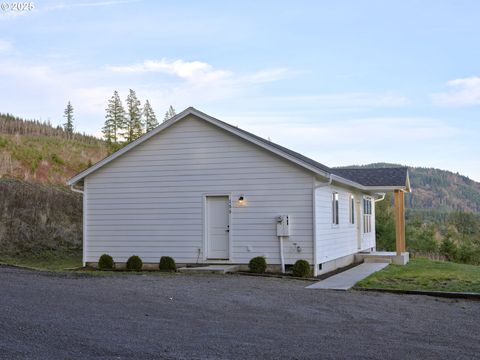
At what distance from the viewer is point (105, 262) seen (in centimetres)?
1702

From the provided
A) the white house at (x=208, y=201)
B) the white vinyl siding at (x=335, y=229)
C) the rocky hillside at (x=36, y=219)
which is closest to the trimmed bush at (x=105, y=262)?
the white house at (x=208, y=201)

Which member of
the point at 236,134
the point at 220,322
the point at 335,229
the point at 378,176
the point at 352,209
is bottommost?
the point at 220,322

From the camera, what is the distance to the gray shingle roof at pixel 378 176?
2156cm

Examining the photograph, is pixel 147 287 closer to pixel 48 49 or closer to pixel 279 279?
pixel 279 279

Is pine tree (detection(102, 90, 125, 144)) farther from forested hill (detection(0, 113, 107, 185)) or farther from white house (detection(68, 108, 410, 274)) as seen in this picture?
white house (detection(68, 108, 410, 274))

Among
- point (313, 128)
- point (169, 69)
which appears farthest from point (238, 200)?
point (313, 128)

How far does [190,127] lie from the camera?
17.0 m

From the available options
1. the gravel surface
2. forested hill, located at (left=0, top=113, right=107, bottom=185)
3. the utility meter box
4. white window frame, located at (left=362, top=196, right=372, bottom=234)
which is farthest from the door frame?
forested hill, located at (left=0, top=113, right=107, bottom=185)

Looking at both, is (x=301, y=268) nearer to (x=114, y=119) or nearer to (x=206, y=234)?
(x=206, y=234)

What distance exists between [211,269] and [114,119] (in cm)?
2812

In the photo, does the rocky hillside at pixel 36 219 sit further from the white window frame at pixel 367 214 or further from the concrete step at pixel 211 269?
the white window frame at pixel 367 214

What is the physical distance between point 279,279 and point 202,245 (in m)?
2.95

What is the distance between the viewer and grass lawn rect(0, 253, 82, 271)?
19956 millimetres

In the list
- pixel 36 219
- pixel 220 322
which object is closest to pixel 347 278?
pixel 220 322
